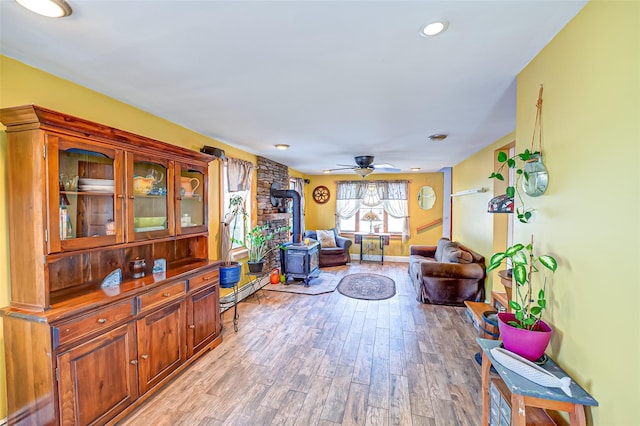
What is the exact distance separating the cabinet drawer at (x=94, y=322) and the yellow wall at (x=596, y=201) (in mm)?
2701

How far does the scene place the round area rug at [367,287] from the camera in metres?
4.48

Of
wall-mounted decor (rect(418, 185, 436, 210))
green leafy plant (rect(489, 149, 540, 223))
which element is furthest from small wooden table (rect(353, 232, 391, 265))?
green leafy plant (rect(489, 149, 540, 223))

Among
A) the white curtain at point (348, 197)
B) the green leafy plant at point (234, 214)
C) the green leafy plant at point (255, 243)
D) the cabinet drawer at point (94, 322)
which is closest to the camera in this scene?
the cabinet drawer at point (94, 322)

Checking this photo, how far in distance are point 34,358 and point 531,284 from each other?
298 centimetres

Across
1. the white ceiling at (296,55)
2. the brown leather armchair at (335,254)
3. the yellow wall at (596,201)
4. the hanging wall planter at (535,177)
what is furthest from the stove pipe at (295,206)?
the yellow wall at (596,201)

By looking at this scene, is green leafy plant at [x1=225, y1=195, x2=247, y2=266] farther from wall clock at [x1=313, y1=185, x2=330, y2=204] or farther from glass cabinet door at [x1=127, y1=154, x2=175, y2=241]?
wall clock at [x1=313, y1=185, x2=330, y2=204]

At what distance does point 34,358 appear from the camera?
1.54 meters

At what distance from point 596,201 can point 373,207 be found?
622 cm

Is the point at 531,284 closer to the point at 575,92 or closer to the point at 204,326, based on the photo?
the point at 575,92

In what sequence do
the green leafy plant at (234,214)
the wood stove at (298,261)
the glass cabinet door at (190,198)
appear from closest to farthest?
the glass cabinet door at (190,198), the green leafy plant at (234,214), the wood stove at (298,261)

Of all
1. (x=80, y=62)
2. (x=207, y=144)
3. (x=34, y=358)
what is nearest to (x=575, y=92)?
(x=80, y=62)

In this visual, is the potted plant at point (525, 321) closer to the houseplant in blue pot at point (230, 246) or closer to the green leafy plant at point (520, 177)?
the green leafy plant at point (520, 177)

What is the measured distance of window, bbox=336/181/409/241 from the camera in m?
7.08

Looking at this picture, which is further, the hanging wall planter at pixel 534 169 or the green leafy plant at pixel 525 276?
the hanging wall planter at pixel 534 169
